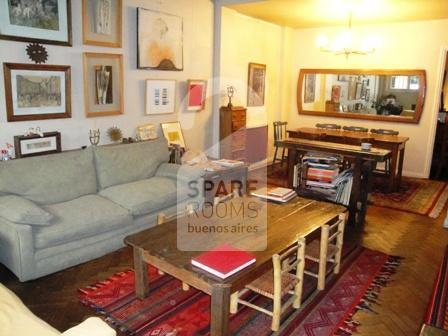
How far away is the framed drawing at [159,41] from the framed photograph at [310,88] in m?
2.97

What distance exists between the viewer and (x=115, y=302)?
2.59 m

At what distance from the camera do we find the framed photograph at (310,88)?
698 cm

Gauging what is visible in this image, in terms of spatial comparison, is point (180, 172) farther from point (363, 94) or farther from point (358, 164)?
point (363, 94)

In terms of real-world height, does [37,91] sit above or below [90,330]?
above

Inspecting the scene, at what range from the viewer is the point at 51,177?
330cm

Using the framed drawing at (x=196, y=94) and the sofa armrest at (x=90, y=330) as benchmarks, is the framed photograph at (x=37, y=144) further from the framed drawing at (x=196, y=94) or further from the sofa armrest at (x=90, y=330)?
the sofa armrest at (x=90, y=330)

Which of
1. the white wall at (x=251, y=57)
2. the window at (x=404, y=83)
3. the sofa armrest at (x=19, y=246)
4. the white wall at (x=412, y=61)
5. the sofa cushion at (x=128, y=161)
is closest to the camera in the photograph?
the sofa armrest at (x=19, y=246)

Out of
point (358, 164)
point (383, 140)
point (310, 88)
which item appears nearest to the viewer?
point (358, 164)

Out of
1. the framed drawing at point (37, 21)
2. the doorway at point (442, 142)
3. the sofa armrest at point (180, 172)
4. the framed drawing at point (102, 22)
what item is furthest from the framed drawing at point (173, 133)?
the doorway at point (442, 142)

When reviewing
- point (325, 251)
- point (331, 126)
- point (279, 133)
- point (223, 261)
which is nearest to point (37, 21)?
point (223, 261)

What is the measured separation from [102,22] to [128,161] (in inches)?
57.7

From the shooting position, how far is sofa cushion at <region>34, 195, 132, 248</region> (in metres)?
2.80

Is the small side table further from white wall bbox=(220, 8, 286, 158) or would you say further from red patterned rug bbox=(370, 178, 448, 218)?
red patterned rug bbox=(370, 178, 448, 218)

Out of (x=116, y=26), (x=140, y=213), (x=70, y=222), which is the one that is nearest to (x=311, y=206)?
(x=140, y=213)
